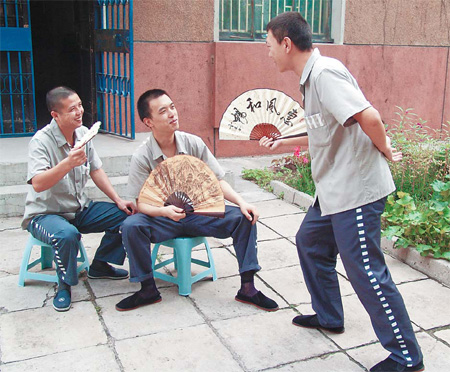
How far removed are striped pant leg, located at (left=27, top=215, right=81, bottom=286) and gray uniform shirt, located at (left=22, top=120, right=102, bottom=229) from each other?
0.51 feet

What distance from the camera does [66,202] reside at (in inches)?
141

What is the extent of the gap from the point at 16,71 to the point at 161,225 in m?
4.18

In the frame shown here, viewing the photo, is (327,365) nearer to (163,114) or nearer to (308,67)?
(308,67)

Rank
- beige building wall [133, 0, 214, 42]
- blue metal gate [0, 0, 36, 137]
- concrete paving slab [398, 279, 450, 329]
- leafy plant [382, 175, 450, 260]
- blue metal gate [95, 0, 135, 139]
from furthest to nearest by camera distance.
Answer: beige building wall [133, 0, 214, 42] → blue metal gate [0, 0, 36, 137] → blue metal gate [95, 0, 135, 139] → leafy plant [382, 175, 450, 260] → concrete paving slab [398, 279, 450, 329]

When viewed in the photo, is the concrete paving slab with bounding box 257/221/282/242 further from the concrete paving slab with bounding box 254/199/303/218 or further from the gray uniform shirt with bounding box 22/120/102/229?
the gray uniform shirt with bounding box 22/120/102/229

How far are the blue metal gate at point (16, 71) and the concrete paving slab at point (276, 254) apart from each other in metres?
3.83

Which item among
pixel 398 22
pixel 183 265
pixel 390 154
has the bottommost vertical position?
pixel 183 265

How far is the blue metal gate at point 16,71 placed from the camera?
6.32 meters

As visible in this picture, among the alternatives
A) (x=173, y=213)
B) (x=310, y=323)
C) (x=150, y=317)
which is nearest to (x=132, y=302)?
(x=150, y=317)

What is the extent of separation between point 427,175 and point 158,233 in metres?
3.27

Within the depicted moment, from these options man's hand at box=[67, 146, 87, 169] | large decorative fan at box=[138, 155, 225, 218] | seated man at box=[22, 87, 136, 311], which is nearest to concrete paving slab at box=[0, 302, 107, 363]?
seated man at box=[22, 87, 136, 311]

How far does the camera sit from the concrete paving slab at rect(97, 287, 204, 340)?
10.0 ft

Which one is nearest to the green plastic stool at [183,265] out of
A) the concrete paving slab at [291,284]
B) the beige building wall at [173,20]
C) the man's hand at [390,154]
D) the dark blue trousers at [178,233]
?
the dark blue trousers at [178,233]

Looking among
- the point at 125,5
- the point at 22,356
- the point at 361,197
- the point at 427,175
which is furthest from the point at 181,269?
the point at 125,5
